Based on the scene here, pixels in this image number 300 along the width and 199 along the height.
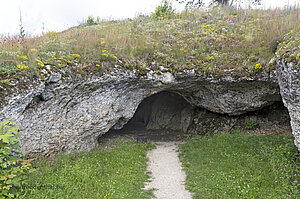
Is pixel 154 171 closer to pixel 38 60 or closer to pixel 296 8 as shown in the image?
pixel 38 60

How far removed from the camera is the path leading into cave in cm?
632

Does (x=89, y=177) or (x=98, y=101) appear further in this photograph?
(x=98, y=101)

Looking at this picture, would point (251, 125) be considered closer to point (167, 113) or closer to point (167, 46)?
point (167, 46)

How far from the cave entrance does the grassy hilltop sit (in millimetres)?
4549

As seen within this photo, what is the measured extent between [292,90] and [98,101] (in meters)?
6.98

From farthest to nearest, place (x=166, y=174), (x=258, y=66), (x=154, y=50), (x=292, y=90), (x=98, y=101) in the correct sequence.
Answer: (x=154, y=50)
(x=258, y=66)
(x=98, y=101)
(x=166, y=174)
(x=292, y=90)

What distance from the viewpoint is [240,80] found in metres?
9.77

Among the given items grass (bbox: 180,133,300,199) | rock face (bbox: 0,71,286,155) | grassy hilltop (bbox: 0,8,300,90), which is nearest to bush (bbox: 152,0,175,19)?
grassy hilltop (bbox: 0,8,300,90)

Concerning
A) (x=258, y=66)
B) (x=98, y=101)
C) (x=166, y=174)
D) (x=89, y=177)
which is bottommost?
(x=166, y=174)

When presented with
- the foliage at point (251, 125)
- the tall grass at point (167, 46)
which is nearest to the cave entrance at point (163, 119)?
the foliage at point (251, 125)

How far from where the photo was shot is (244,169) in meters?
6.93

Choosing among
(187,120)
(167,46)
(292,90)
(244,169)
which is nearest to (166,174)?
(244,169)

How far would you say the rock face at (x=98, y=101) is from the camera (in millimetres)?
6664

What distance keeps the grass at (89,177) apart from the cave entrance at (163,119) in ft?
12.3
